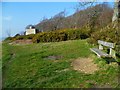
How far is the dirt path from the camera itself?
7.80 metres

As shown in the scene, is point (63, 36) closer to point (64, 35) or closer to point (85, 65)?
point (64, 35)

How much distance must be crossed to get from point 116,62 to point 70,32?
49.3ft

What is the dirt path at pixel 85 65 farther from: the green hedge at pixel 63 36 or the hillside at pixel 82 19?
the green hedge at pixel 63 36

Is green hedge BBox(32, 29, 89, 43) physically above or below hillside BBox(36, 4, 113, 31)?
below

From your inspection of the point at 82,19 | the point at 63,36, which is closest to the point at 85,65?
the point at 63,36

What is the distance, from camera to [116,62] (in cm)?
791

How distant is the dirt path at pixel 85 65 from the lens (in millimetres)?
7802

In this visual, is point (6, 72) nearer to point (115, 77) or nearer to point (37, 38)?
point (115, 77)

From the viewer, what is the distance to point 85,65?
335 inches

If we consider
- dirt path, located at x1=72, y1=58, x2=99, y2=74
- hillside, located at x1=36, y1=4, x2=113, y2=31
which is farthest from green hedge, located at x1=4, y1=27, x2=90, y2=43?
dirt path, located at x1=72, y1=58, x2=99, y2=74

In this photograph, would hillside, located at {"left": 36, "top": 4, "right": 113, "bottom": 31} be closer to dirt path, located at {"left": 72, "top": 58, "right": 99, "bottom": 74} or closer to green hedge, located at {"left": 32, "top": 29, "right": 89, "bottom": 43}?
green hedge, located at {"left": 32, "top": 29, "right": 89, "bottom": 43}

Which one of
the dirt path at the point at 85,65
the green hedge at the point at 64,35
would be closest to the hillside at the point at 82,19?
the green hedge at the point at 64,35

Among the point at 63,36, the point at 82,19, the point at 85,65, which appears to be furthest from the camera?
the point at 82,19

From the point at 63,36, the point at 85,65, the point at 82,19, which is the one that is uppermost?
the point at 82,19
